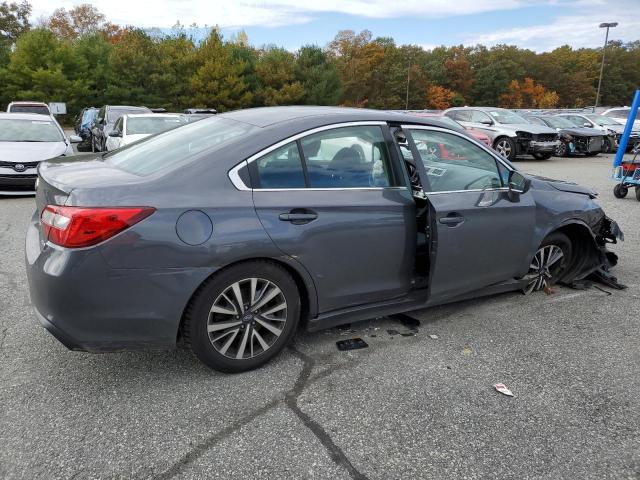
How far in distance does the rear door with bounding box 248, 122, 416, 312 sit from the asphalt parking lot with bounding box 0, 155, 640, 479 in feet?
1.73

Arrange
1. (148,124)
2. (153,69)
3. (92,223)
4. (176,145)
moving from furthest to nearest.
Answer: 1. (153,69)
2. (148,124)
3. (176,145)
4. (92,223)

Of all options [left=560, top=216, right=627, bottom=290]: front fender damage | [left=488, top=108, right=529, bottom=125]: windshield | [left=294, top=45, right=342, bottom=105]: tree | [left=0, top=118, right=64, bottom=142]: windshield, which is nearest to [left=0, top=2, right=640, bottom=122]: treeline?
[left=294, top=45, right=342, bottom=105]: tree

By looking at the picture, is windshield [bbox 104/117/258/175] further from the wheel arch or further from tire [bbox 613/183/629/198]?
tire [bbox 613/183/629/198]

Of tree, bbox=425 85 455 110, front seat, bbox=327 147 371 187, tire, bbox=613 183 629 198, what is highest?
tree, bbox=425 85 455 110

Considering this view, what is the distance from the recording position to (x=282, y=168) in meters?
3.10

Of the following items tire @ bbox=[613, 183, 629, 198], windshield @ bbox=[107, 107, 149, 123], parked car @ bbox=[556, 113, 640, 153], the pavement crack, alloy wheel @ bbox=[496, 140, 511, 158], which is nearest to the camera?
the pavement crack

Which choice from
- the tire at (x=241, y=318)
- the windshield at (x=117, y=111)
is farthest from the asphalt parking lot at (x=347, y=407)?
the windshield at (x=117, y=111)

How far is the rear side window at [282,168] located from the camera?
3.03 m

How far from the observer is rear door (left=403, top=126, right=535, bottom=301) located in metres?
3.57

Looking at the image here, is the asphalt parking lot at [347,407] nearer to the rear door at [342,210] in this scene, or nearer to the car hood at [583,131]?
the rear door at [342,210]

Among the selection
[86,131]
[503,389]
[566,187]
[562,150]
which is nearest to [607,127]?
[562,150]

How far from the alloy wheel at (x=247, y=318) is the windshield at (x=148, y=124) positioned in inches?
333

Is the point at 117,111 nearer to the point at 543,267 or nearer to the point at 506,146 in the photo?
the point at 506,146

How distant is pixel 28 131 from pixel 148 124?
7.52 feet
